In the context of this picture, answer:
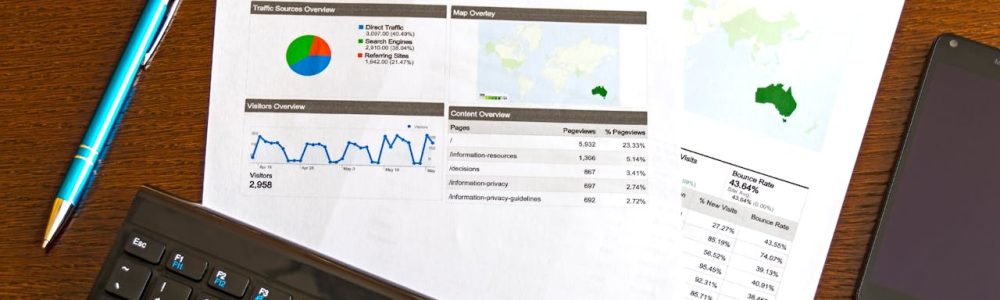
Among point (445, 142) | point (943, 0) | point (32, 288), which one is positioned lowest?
point (32, 288)

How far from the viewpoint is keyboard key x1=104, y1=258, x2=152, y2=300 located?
1.43 ft

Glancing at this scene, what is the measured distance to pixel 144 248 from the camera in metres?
0.44

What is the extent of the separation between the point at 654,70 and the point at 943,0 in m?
0.23

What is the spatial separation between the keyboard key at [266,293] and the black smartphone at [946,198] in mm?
373

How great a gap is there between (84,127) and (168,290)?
0.49 feet

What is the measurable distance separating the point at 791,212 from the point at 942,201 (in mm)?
97

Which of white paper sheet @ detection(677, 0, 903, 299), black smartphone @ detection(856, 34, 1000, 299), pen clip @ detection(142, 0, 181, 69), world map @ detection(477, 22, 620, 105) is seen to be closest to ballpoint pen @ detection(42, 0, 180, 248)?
pen clip @ detection(142, 0, 181, 69)

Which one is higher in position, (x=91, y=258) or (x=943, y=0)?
(x=943, y=0)

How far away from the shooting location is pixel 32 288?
0.48 m

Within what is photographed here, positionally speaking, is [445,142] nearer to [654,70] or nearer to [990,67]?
[654,70]

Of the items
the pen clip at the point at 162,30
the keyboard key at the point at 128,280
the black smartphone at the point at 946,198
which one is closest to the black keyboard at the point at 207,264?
the keyboard key at the point at 128,280

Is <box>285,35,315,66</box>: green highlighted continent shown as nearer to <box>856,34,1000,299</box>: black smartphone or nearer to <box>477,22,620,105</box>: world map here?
<box>477,22,620,105</box>: world map

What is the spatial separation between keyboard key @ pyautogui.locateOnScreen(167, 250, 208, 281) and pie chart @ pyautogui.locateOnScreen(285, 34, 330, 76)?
0.15 metres

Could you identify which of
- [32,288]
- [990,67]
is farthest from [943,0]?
[32,288]
